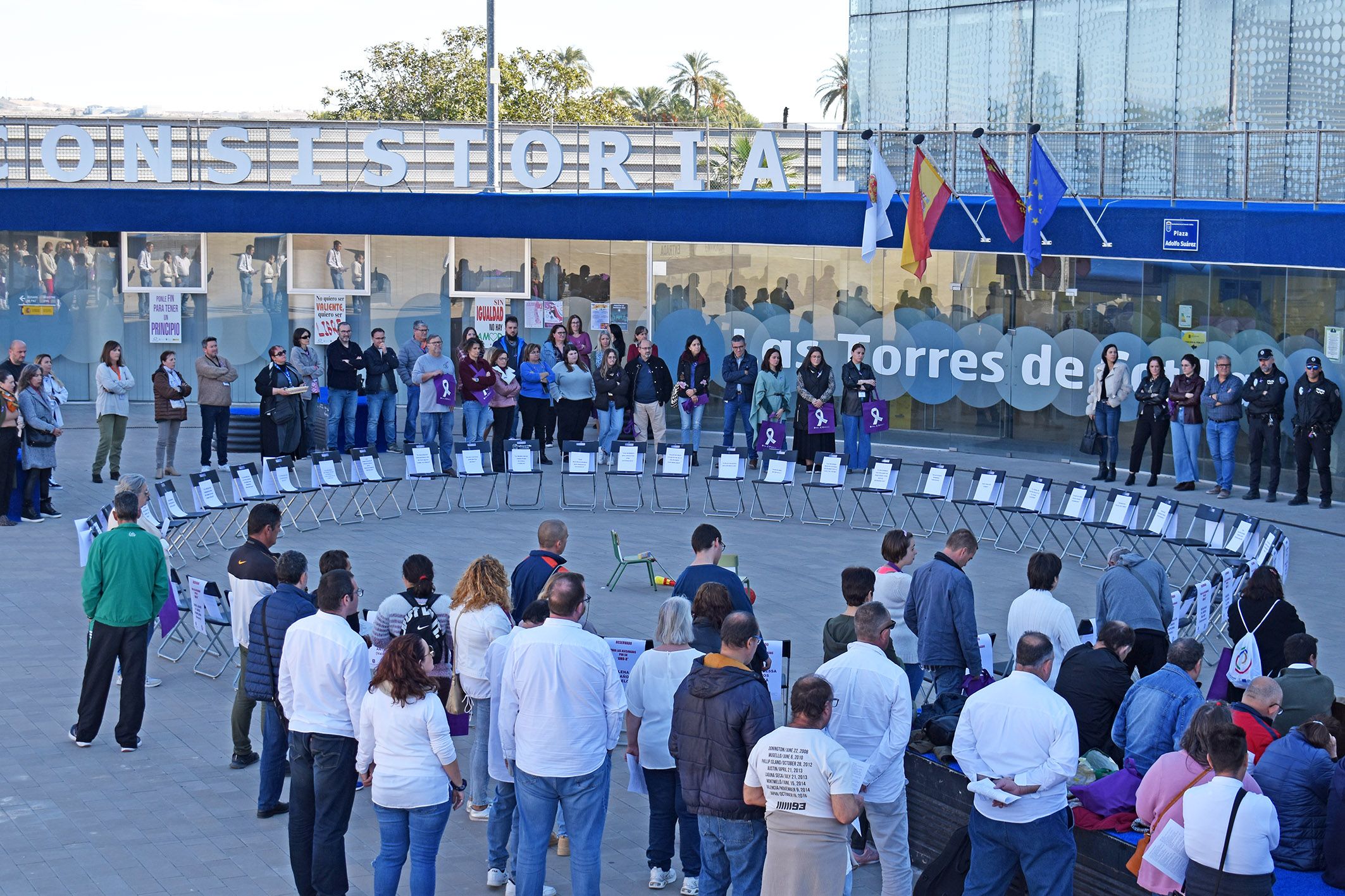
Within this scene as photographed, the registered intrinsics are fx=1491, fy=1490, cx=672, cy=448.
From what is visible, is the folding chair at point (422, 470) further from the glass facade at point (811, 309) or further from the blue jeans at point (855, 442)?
the glass facade at point (811, 309)

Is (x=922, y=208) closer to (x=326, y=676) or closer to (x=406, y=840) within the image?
(x=326, y=676)

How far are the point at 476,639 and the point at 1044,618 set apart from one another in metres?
3.47

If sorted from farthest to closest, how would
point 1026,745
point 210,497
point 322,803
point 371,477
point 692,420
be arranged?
1. point 692,420
2. point 371,477
3. point 210,497
4. point 322,803
5. point 1026,745

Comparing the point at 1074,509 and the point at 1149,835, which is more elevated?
the point at 1074,509

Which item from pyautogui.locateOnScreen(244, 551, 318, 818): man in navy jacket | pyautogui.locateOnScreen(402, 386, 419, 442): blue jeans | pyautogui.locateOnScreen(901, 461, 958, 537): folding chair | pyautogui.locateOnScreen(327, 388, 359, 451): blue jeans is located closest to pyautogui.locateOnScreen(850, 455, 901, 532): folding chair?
pyautogui.locateOnScreen(901, 461, 958, 537): folding chair

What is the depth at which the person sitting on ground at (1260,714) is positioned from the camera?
769 cm

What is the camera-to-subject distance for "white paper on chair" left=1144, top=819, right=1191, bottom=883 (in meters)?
6.49

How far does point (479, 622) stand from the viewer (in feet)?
27.5

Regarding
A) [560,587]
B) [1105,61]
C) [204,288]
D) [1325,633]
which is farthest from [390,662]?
[204,288]

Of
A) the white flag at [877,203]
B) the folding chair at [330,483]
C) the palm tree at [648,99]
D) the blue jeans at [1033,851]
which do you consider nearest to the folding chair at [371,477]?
the folding chair at [330,483]

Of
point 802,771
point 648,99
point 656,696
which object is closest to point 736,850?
point 802,771

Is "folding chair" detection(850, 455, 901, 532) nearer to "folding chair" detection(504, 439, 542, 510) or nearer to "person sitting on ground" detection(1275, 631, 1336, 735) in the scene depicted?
"folding chair" detection(504, 439, 542, 510)

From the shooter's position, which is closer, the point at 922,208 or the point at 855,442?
the point at 855,442

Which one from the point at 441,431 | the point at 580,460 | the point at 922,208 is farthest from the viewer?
the point at 922,208
